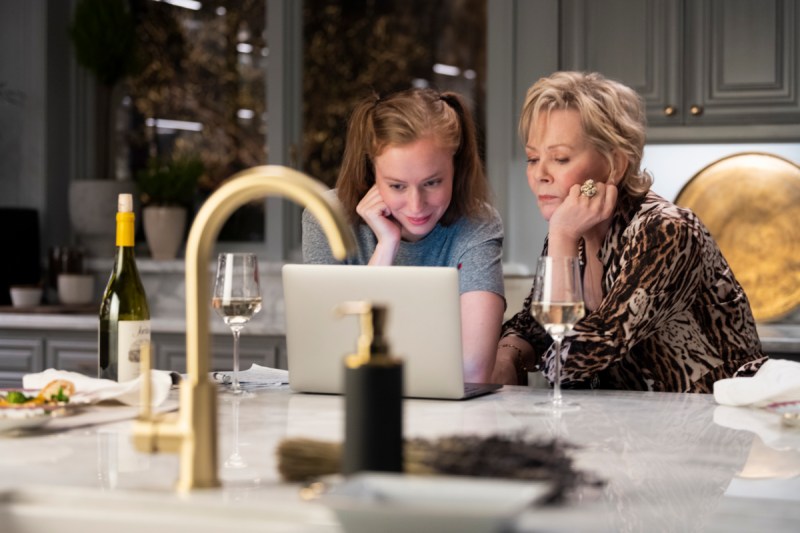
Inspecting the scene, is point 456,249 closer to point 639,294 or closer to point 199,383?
point 639,294

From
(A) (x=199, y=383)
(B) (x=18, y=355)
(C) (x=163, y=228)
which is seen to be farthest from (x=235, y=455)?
(C) (x=163, y=228)

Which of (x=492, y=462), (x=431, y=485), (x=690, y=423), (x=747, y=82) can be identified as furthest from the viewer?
(x=747, y=82)

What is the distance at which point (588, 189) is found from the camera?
2225 millimetres

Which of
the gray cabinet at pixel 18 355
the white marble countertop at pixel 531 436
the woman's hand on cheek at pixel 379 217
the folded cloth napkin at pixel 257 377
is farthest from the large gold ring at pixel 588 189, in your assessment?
the gray cabinet at pixel 18 355

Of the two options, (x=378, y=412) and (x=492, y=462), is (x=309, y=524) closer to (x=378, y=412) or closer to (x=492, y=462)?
(x=378, y=412)

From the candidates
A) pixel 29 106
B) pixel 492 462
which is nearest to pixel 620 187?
pixel 492 462

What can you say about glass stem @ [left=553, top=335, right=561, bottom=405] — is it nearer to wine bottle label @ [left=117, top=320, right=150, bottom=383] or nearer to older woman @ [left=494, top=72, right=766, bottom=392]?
older woman @ [left=494, top=72, right=766, bottom=392]

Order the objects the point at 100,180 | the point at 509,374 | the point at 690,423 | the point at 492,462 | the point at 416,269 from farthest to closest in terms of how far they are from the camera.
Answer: the point at 100,180, the point at 509,374, the point at 416,269, the point at 690,423, the point at 492,462

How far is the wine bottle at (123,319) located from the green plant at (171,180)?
245 centimetres

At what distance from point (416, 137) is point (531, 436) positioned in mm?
1080

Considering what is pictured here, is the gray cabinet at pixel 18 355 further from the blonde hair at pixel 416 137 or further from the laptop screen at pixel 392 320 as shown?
the laptop screen at pixel 392 320

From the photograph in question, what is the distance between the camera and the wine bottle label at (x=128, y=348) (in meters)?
1.72

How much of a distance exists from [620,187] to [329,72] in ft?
7.27

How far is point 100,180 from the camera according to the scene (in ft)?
14.0
